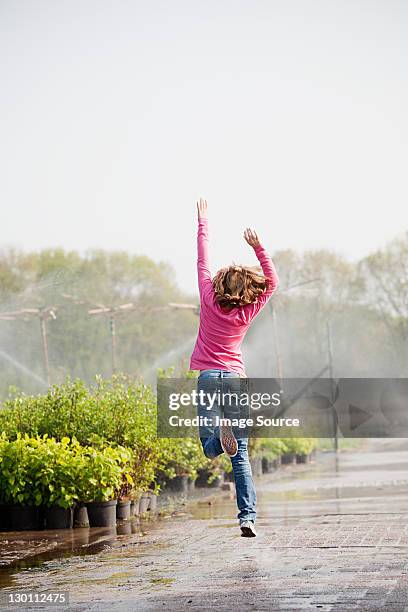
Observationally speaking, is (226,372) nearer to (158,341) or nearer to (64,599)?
(64,599)

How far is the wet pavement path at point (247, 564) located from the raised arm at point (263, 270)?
5.45ft

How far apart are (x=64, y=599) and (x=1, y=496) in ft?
16.5

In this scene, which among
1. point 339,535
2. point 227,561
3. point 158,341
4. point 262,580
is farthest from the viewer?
point 158,341

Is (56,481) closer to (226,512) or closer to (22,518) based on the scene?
(22,518)

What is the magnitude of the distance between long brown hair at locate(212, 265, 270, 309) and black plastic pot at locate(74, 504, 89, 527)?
188 inches

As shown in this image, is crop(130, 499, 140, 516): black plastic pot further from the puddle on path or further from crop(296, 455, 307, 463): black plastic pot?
crop(296, 455, 307, 463): black plastic pot

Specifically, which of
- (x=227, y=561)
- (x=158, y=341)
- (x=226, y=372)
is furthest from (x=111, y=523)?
(x=158, y=341)

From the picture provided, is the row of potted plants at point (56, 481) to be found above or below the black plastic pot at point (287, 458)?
below

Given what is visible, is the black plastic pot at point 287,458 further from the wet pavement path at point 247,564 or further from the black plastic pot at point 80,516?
the black plastic pot at point 80,516

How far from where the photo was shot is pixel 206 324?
711 centimetres

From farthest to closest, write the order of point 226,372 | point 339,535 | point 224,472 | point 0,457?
point 224,472 < point 0,457 < point 339,535 < point 226,372

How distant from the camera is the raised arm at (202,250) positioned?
286 inches

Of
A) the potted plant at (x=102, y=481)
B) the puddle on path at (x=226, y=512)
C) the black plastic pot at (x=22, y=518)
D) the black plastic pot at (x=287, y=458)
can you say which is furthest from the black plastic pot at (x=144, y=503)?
the black plastic pot at (x=287, y=458)

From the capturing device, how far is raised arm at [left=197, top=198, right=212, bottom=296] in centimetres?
727
